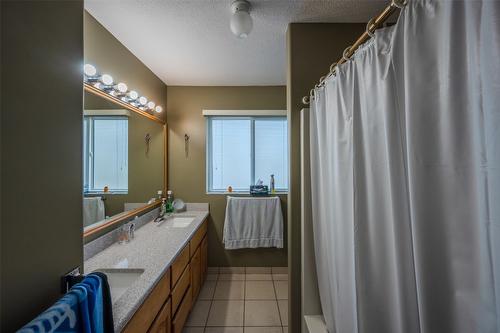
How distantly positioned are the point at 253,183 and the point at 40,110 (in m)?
2.49

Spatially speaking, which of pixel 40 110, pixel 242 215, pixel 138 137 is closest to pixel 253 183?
pixel 242 215

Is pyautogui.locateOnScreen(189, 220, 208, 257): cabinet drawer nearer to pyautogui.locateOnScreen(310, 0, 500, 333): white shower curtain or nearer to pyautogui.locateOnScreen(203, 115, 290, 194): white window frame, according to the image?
pyautogui.locateOnScreen(203, 115, 290, 194): white window frame

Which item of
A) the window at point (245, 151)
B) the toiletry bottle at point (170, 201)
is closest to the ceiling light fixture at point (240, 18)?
the window at point (245, 151)

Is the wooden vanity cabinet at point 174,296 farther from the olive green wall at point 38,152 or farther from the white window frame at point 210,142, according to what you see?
the white window frame at point 210,142

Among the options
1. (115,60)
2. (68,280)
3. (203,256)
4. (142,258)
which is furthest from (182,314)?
(115,60)

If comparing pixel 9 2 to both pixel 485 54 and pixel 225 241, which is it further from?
pixel 225 241

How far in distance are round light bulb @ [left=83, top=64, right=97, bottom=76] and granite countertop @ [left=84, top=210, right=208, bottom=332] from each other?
1282mm

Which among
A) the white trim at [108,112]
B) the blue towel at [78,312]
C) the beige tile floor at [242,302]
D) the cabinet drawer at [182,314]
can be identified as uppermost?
the white trim at [108,112]

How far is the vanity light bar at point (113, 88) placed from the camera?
1453 millimetres

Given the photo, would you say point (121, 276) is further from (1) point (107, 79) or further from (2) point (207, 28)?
(2) point (207, 28)

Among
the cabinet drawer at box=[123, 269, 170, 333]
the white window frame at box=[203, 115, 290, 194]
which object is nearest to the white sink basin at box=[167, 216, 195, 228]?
the white window frame at box=[203, 115, 290, 194]

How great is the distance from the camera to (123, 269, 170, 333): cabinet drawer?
99 centimetres

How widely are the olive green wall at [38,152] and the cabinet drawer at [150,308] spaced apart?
411mm

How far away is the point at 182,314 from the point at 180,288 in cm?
23
